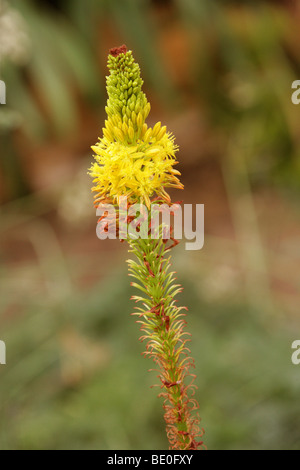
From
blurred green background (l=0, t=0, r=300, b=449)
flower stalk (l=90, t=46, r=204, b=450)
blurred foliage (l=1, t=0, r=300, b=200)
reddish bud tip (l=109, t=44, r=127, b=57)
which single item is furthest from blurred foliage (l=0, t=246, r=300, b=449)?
blurred foliage (l=1, t=0, r=300, b=200)

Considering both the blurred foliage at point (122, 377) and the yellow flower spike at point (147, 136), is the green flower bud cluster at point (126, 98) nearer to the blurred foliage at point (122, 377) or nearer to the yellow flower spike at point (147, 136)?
the yellow flower spike at point (147, 136)

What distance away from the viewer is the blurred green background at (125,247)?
1006 millimetres

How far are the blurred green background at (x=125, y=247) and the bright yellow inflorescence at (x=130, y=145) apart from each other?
34 cm

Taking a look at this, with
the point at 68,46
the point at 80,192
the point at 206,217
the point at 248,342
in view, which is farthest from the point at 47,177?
the point at 248,342

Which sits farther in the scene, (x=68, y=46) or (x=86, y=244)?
(x=86, y=244)

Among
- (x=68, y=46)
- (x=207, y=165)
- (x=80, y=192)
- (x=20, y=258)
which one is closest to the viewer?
(x=80, y=192)

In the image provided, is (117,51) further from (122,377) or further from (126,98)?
(122,377)

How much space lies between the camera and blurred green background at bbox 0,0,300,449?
1.01 m

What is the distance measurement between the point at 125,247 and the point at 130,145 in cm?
180

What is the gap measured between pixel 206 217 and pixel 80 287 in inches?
30.8

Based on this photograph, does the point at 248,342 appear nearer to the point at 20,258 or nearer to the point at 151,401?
the point at 151,401

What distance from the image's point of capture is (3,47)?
3.11 ft

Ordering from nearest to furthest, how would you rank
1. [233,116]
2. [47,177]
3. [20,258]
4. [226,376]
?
[226,376] → [233,116] → [20,258] → [47,177]

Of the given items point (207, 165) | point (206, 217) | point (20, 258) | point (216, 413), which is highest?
point (207, 165)
